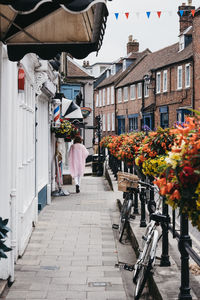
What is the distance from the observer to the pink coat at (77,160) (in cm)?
1576

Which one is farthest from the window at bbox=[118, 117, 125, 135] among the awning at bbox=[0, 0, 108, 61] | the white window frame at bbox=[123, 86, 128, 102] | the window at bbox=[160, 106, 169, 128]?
the awning at bbox=[0, 0, 108, 61]

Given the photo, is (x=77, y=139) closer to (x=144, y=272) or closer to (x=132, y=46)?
(x=144, y=272)

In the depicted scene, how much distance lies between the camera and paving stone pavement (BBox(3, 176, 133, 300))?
19.1 ft

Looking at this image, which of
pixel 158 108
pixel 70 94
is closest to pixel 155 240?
pixel 70 94

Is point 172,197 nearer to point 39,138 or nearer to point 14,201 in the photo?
point 14,201

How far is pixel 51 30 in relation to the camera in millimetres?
5441

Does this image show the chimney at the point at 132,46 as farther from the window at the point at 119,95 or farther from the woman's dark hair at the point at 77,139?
the woman's dark hair at the point at 77,139

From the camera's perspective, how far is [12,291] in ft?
19.1

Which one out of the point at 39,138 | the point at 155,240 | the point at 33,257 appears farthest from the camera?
the point at 39,138

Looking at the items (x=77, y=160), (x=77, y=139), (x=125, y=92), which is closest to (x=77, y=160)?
(x=77, y=160)

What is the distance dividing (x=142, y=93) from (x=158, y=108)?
204 inches

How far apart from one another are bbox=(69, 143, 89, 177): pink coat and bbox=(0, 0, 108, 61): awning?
10.2 metres

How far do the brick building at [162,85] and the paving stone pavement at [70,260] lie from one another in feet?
52.6

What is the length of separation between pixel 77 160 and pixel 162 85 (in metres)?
25.2
